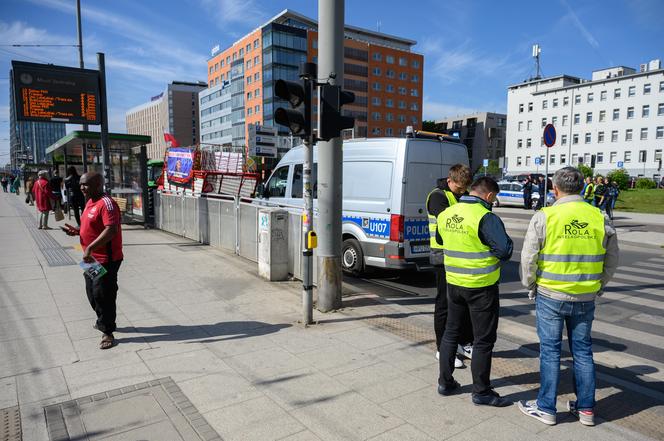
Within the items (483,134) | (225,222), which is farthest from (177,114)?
(225,222)

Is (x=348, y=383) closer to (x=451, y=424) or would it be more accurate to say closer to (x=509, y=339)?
(x=451, y=424)

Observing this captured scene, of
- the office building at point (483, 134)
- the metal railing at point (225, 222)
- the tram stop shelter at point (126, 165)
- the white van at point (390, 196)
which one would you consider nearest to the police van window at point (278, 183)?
the metal railing at point (225, 222)

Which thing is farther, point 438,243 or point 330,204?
point 330,204

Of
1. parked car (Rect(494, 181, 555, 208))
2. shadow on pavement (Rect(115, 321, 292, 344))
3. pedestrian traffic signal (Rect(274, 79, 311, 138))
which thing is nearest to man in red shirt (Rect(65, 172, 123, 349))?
shadow on pavement (Rect(115, 321, 292, 344))

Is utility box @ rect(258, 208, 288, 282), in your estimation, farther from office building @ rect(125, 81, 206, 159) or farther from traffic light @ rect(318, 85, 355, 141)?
office building @ rect(125, 81, 206, 159)

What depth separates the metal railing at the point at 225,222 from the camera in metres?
7.71

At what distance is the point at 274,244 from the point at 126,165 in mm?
11346

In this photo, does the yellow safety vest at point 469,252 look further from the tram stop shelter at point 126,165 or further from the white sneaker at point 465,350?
the tram stop shelter at point 126,165

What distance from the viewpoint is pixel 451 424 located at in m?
3.22

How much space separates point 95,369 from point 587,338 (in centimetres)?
414

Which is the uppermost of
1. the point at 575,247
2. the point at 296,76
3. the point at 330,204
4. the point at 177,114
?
the point at 177,114

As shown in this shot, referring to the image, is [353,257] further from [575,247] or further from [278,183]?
[575,247]

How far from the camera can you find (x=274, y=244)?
741 cm

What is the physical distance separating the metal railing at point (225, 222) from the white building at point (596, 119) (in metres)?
58.8
